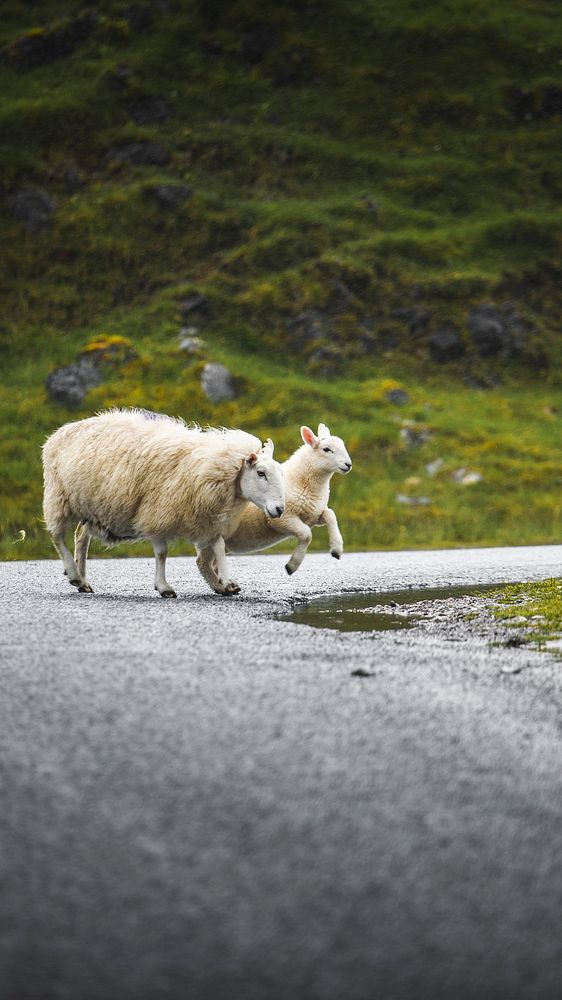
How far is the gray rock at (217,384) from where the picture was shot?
1565 inches

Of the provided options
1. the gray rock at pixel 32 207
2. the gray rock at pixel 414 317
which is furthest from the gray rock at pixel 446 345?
the gray rock at pixel 32 207

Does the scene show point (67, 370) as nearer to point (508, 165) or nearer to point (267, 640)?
point (508, 165)

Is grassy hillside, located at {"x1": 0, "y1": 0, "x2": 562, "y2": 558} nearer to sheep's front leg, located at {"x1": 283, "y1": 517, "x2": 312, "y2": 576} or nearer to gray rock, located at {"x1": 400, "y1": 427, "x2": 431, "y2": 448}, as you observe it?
gray rock, located at {"x1": 400, "y1": 427, "x2": 431, "y2": 448}

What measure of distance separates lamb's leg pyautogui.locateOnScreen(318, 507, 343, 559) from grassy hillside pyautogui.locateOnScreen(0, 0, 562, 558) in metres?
14.0

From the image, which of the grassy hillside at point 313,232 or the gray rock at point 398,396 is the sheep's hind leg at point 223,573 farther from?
the gray rock at point 398,396

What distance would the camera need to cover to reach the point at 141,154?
57969 mm

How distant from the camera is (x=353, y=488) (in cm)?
3478

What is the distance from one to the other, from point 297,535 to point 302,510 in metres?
0.83

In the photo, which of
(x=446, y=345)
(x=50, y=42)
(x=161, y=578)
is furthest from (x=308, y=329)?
(x=161, y=578)

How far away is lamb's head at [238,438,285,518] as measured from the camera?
11805 millimetres

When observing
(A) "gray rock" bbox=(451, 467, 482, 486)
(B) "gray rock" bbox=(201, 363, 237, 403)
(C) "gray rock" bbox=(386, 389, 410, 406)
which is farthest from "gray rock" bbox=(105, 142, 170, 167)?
(A) "gray rock" bbox=(451, 467, 482, 486)

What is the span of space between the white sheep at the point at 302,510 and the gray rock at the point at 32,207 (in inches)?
1675

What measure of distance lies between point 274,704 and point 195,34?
69306 mm

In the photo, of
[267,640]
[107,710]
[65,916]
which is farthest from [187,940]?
[267,640]
